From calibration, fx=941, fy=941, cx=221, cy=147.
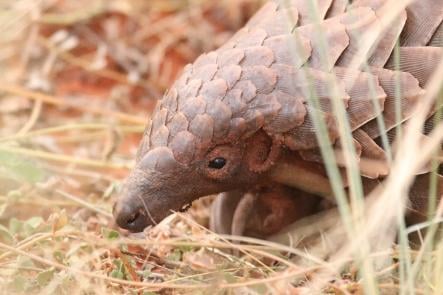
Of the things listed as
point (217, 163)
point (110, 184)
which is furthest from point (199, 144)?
point (110, 184)

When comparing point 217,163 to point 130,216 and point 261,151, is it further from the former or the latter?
point 130,216

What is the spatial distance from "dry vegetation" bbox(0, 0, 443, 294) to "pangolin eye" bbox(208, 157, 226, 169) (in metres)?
0.19

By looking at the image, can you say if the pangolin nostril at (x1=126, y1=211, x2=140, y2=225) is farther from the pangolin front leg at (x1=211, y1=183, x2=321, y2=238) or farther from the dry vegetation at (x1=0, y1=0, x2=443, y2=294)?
the pangolin front leg at (x1=211, y1=183, x2=321, y2=238)

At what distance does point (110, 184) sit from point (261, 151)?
3.16 ft

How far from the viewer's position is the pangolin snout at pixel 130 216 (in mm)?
2404

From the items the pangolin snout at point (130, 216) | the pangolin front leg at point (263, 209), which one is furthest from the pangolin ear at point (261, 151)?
the pangolin snout at point (130, 216)

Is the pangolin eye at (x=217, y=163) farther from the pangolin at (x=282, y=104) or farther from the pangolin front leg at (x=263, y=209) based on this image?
the pangolin front leg at (x=263, y=209)

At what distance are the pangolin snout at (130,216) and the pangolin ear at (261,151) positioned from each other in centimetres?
Result: 31

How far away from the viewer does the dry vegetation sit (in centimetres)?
222

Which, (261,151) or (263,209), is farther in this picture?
(263,209)

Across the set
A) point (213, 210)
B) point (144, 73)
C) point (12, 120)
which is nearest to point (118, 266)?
point (213, 210)

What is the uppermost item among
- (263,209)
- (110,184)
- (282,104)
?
(282,104)

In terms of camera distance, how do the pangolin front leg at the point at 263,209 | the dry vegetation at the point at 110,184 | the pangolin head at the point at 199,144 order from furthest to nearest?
the pangolin front leg at the point at 263,209
the pangolin head at the point at 199,144
the dry vegetation at the point at 110,184

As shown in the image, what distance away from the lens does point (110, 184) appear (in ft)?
10.7
